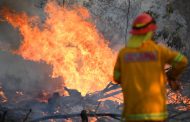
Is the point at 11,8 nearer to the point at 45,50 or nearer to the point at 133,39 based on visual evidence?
the point at 45,50

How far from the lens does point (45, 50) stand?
43.8ft

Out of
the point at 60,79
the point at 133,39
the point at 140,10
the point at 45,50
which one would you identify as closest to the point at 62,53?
the point at 45,50

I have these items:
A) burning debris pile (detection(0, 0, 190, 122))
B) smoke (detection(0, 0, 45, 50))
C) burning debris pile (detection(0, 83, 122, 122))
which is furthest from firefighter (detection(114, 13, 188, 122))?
smoke (detection(0, 0, 45, 50))

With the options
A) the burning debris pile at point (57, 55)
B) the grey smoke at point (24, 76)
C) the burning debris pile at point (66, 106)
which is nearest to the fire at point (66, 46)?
the burning debris pile at point (57, 55)

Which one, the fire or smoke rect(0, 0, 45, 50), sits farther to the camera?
smoke rect(0, 0, 45, 50)

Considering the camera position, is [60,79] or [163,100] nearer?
[163,100]

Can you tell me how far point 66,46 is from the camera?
13812mm

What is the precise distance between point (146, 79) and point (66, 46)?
9.91 metres

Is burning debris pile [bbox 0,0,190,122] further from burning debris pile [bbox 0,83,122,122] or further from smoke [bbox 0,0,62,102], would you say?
burning debris pile [bbox 0,83,122,122]

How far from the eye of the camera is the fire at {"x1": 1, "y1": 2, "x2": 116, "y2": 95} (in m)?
13.1

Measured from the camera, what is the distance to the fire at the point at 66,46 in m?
13.1

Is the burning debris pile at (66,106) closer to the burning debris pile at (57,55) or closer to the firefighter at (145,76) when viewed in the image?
the burning debris pile at (57,55)

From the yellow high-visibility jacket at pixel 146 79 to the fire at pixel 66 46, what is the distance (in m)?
8.35

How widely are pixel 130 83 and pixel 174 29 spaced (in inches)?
369
